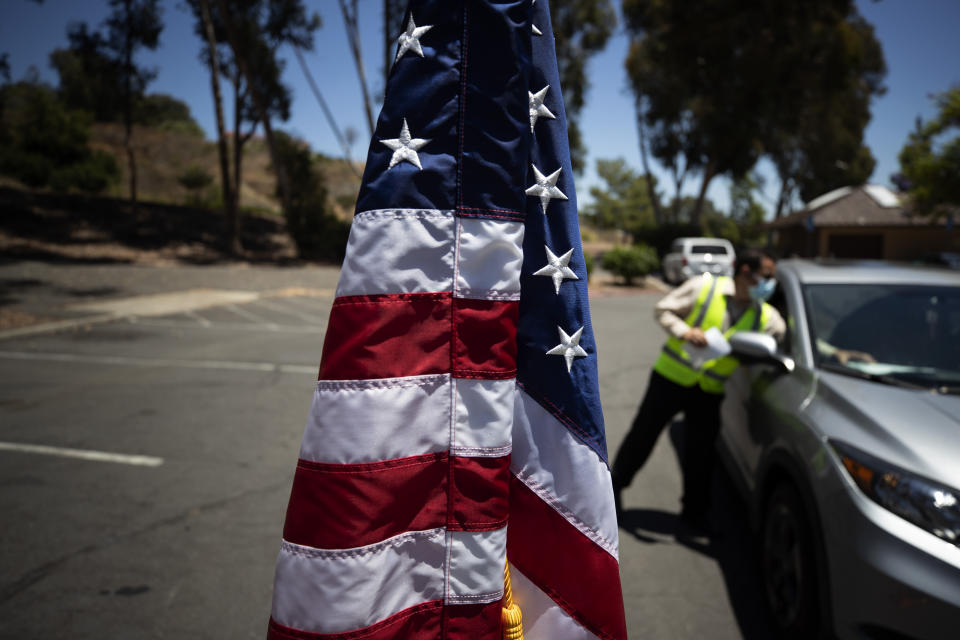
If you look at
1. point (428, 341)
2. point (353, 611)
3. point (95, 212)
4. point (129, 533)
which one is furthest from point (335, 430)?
point (95, 212)

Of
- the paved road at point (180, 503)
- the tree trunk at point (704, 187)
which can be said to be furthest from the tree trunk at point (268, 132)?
the tree trunk at point (704, 187)

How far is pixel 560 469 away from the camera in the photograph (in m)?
1.40

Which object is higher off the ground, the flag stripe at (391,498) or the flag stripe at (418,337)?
the flag stripe at (418,337)

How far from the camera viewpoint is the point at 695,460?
3.85 meters

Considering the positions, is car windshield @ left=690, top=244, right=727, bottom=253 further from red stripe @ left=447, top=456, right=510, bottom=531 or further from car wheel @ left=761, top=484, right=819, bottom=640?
red stripe @ left=447, top=456, right=510, bottom=531

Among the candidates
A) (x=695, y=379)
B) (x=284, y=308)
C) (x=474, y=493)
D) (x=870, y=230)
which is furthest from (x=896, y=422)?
(x=870, y=230)

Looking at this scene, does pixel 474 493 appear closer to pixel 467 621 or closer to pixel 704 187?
pixel 467 621

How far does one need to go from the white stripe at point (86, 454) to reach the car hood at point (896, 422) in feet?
15.2

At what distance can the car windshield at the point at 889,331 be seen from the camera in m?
3.16

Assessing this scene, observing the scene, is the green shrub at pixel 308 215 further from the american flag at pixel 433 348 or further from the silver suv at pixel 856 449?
the american flag at pixel 433 348

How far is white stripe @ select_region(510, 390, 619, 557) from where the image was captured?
1377 millimetres

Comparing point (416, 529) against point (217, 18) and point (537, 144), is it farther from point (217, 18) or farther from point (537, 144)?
point (217, 18)

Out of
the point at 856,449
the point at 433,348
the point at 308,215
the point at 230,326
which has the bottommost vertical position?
the point at 230,326

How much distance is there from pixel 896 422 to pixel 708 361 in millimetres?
1251
